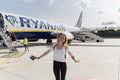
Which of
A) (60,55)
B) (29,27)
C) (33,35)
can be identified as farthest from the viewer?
(33,35)

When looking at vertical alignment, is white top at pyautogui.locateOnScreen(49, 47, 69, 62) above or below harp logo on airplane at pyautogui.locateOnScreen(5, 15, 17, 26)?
below

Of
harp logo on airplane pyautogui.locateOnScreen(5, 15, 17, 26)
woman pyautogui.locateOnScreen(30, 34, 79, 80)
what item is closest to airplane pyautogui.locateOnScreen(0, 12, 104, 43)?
harp logo on airplane pyautogui.locateOnScreen(5, 15, 17, 26)

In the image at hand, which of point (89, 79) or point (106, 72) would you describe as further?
point (106, 72)

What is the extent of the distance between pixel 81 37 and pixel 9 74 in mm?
42809

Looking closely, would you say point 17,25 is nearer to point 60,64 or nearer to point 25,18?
point 25,18

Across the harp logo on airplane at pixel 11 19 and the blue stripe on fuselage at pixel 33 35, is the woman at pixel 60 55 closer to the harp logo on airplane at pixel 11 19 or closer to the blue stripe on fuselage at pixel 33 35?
the harp logo on airplane at pixel 11 19

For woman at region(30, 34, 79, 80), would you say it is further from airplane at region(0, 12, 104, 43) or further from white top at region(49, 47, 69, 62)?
airplane at region(0, 12, 104, 43)

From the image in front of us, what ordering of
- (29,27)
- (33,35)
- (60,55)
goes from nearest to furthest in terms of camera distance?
(60,55) → (29,27) → (33,35)

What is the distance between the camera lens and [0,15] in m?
24.1

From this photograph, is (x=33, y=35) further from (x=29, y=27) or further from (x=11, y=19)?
(x=11, y=19)

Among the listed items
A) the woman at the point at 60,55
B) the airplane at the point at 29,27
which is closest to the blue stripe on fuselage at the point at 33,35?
the airplane at the point at 29,27

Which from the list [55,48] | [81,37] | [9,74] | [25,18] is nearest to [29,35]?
[25,18]

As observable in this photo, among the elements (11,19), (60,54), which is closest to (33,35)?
(11,19)

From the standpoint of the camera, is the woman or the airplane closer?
the woman
